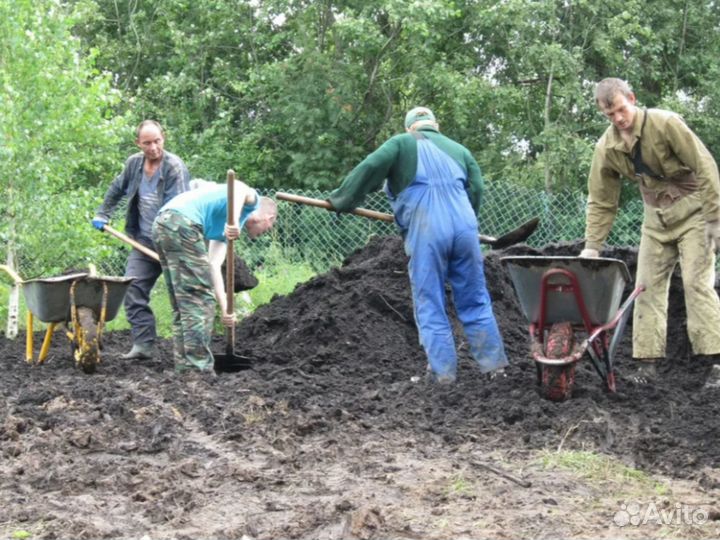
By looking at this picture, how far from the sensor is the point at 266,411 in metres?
6.00

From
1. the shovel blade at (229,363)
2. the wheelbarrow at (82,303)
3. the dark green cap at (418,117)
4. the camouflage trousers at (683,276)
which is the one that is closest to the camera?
the camouflage trousers at (683,276)

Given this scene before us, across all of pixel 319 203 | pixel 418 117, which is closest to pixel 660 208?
pixel 418 117

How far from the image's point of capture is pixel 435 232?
658 centimetres

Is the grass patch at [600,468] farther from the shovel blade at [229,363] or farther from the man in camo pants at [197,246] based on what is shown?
the shovel blade at [229,363]

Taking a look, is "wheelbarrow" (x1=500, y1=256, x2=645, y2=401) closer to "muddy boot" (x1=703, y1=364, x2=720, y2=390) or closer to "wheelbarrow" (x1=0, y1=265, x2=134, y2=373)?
"muddy boot" (x1=703, y1=364, x2=720, y2=390)

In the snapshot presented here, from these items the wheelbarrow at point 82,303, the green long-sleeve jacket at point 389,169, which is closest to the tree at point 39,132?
the wheelbarrow at point 82,303

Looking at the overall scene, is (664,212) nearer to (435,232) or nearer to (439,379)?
(435,232)

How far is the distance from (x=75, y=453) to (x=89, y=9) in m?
16.1

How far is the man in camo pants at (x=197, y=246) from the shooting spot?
699cm

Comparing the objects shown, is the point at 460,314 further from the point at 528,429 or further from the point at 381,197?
the point at 381,197

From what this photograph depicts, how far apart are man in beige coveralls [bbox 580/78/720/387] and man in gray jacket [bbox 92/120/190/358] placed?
3.13 metres

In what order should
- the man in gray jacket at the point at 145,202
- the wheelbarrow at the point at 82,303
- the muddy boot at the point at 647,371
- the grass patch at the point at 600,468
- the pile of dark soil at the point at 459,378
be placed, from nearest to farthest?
the grass patch at the point at 600,468
the pile of dark soil at the point at 459,378
the muddy boot at the point at 647,371
the wheelbarrow at the point at 82,303
the man in gray jacket at the point at 145,202

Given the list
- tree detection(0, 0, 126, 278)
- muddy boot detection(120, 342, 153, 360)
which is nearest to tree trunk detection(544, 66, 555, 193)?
tree detection(0, 0, 126, 278)

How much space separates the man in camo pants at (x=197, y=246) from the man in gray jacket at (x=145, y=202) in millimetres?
848
